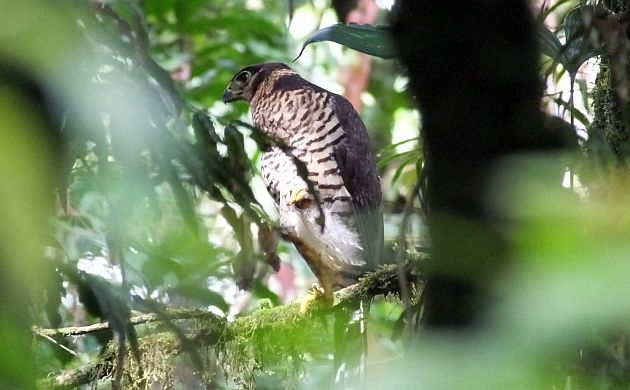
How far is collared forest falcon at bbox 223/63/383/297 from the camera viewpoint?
10.2 feet

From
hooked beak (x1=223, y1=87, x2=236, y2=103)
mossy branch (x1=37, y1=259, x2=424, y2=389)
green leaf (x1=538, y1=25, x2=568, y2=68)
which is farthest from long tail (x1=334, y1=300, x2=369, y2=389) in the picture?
hooked beak (x1=223, y1=87, x2=236, y2=103)

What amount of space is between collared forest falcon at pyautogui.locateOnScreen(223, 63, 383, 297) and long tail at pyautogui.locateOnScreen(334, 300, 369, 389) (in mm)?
553

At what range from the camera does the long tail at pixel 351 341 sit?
2.03 m

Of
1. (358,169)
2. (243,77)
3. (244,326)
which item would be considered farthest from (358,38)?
(243,77)

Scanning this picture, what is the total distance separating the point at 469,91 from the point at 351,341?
1627mm

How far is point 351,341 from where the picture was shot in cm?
232

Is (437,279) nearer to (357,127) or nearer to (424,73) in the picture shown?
(424,73)

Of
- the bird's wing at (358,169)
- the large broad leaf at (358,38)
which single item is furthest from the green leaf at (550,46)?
the bird's wing at (358,169)

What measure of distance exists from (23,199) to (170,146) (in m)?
0.42

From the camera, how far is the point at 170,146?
84 centimetres

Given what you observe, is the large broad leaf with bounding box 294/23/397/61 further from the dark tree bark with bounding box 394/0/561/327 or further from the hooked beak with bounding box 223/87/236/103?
the hooked beak with bounding box 223/87/236/103

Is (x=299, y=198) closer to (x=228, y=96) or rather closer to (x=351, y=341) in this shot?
(x=228, y=96)

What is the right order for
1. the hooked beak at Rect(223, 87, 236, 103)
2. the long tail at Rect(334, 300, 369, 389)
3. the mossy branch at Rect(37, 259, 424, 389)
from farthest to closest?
the hooked beak at Rect(223, 87, 236, 103) → the mossy branch at Rect(37, 259, 424, 389) → the long tail at Rect(334, 300, 369, 389)

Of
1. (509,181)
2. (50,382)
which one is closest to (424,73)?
(509,181)
